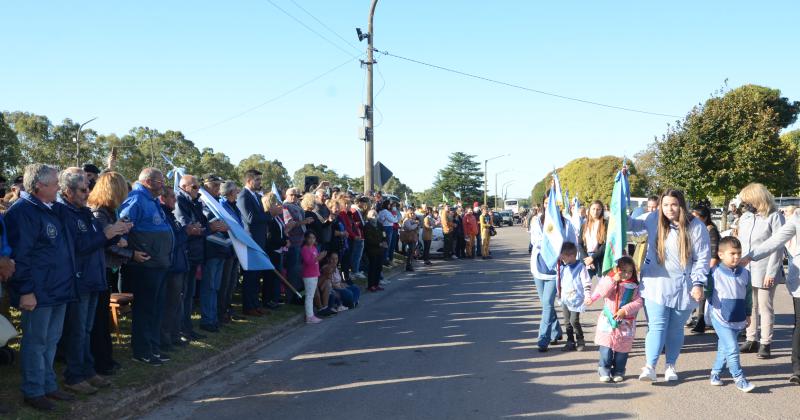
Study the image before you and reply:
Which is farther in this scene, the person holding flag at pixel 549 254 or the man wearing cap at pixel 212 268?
the man wearing cap at pixel 212 268

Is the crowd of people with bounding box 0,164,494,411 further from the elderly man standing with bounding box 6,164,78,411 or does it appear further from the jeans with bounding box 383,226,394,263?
the jeans with bounding box 383,226,394,263

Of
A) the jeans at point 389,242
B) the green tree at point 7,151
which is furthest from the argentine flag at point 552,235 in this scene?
the green tree at point 7,151

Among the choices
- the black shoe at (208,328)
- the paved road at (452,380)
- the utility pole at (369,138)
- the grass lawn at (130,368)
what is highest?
the utility pole at (369,138)

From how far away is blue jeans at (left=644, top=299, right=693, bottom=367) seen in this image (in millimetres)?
6348

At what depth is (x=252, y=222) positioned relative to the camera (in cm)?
965

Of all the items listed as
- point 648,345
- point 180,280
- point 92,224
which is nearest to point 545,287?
point 648,345

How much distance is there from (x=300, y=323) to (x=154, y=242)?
408 centimetres

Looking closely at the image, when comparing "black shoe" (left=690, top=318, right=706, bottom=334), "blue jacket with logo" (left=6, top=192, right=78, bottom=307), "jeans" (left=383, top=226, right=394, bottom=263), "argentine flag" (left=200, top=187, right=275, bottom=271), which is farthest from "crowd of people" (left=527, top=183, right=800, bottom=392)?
"jeans" (left=383, top=226, right=394, bottom=263)

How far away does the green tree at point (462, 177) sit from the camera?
94.4 m

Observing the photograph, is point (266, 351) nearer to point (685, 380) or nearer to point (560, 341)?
point (560, 341)

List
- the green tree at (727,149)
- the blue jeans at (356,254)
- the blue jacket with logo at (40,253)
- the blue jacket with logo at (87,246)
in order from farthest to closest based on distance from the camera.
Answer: the green tree at (727,149) < the blue jeans at (356,254) < the blue jacket with logo at (87,246) < the blue jacket with logo at (40,253)

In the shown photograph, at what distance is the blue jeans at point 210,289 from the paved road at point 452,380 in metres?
0.90

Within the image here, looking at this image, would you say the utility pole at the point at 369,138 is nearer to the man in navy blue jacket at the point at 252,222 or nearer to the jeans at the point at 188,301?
the man in navy blue jacket at the point at 252,222

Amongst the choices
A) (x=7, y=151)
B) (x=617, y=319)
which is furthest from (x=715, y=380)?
(x=7, y=151)
